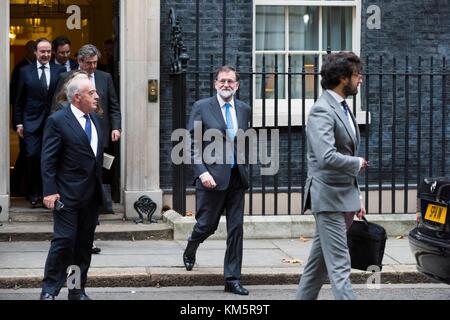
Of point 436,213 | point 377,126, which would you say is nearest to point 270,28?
point 377,126

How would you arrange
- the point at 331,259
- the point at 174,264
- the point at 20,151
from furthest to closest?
the point at 20,151 → the point at 174,264 → the point at 331,259

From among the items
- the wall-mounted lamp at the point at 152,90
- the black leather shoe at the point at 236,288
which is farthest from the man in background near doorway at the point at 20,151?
the black leather shoe at the point at 236,288

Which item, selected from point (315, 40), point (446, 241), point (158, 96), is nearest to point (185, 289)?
point (446, 241)

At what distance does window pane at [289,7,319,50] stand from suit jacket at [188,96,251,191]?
4027mm

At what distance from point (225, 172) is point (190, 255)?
3.21 feet

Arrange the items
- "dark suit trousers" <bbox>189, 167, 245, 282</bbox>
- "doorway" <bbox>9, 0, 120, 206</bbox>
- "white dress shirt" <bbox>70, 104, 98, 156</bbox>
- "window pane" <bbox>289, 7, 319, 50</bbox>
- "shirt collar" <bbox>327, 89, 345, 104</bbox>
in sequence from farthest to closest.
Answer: "doorway" <bbox>9, 0, 120, 206</bbox> < "window pane" <bbox>289, 7, 319, 50</bbox> < "dark suit trousers" <bbox>189, 167, 245, 282</bbox> < "white dress shirt" <bbox>70, 104, 98, 156</bbox> < "shirt collar" <bbox>327, 89, 345, 104</bbox>

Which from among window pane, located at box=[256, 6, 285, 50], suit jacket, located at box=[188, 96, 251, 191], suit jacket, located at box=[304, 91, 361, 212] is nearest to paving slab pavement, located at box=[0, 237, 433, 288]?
suit jacket, located at box=[188, 96, 251, 191]

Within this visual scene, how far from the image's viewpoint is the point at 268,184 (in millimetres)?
12609

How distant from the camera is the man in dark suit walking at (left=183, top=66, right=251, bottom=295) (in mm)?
8914

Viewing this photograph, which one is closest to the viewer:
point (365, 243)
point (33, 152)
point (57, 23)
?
point (365, 243)

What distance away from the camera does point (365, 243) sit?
7355mm

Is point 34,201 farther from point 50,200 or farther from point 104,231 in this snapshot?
point 50,200

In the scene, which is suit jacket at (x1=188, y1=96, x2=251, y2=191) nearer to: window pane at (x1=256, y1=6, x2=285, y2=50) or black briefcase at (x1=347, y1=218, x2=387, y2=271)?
black briefcase at (x1=347, y1=218, x2=387, y2=271)
